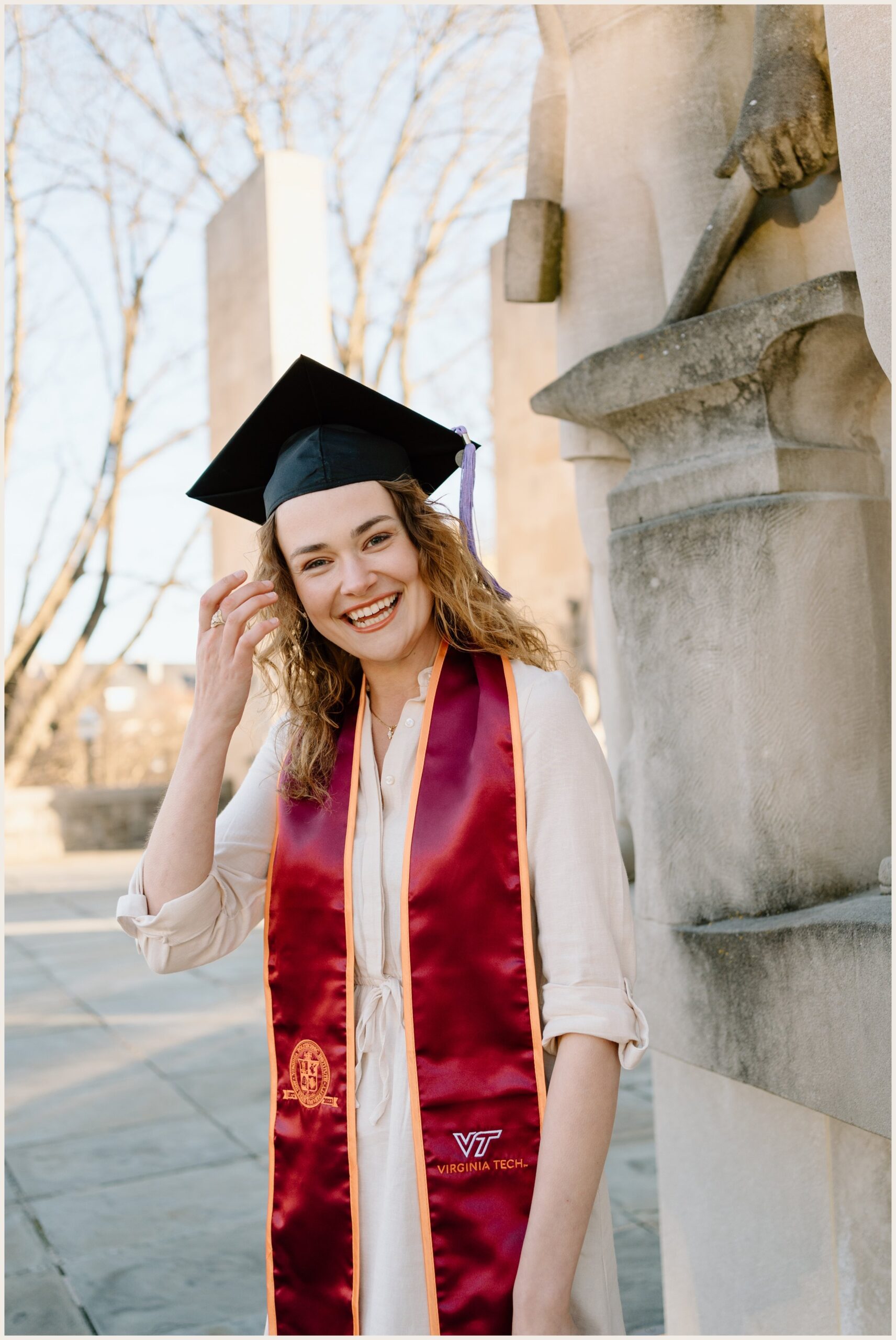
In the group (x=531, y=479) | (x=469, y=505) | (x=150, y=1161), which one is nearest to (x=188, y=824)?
(x=469, y=505)

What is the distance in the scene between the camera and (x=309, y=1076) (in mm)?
1692

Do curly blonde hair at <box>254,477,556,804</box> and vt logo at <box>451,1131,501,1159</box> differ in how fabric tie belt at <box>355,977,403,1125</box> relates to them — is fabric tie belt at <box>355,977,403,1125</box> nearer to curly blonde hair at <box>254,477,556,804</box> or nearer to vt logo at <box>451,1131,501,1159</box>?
vt logo at <box>451,1131,501,1159</box>

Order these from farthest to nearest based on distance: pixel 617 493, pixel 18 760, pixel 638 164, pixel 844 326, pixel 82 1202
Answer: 1. pixel 18 760
2. pixel 82 1202
3. pixel 638 164
4. pixel 617 493
5. pixel 844 326

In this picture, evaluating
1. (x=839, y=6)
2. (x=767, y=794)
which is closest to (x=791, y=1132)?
(x=767, y=794)

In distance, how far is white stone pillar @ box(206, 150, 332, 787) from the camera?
1083 cm

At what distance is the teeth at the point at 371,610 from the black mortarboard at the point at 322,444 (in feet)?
0.58

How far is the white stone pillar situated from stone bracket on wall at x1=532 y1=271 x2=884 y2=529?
824 cm

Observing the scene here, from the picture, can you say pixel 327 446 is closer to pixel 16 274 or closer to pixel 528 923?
pixel 528 923

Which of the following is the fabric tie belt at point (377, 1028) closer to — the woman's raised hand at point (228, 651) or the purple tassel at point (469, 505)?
the woman's raised hand at point (228, 651)

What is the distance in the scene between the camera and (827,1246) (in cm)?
219

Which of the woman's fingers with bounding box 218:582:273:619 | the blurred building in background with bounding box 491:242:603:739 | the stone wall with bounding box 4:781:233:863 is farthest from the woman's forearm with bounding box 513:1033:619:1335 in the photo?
the stone wall with bounding box 4:781:233:863

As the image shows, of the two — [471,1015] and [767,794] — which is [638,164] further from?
[471,1015]

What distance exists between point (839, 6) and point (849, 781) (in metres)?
1.26

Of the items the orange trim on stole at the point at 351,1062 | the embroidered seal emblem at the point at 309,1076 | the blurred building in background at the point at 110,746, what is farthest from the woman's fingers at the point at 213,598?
the blurred building in background at the point at 110,746
